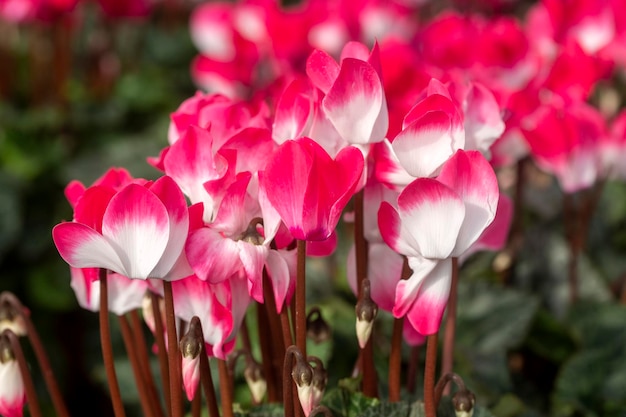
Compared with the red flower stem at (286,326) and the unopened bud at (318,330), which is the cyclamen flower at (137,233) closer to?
the red flower stem at (286,326)

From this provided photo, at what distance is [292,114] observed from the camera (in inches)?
30.2

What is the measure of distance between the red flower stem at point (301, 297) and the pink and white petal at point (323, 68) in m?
0.15

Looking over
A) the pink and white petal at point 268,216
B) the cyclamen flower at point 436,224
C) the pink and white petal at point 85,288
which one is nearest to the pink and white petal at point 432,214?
the cyclamen flower at point 436,224

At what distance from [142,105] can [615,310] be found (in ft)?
4.91

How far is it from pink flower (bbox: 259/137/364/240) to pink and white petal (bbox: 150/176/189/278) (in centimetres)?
7

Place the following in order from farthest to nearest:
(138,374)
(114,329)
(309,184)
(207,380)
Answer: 1. (114,329)
2. (138,374)
3. (207,380)
4. (309,184)

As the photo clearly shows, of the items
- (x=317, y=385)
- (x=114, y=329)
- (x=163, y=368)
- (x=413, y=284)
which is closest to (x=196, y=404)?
(x=163, y=368)

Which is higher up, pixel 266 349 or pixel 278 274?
→ pixel 278 274

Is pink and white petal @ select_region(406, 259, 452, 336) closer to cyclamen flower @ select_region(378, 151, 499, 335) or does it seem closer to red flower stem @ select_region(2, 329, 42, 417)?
cyclamen flower @ select_region(378, 151, 499, 335)

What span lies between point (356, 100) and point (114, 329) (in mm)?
1261

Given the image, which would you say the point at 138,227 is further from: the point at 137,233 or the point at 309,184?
the point at 309,184

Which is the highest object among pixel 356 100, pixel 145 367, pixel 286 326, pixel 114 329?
pixel 356 100

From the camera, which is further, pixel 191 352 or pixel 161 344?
A: pixel 161 344

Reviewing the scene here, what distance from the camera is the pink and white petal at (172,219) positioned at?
68 cm
